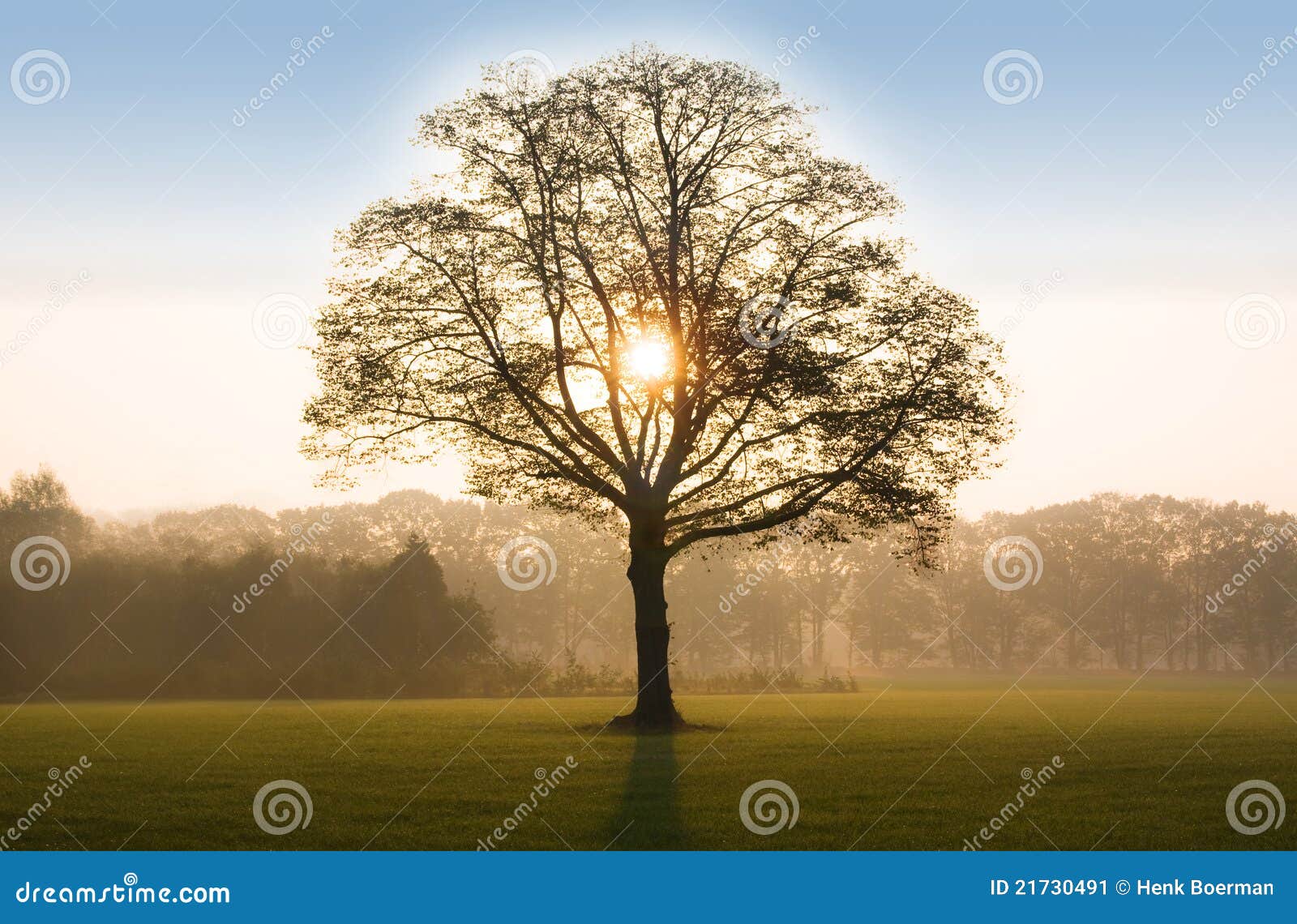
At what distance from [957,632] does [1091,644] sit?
1803 centimetres

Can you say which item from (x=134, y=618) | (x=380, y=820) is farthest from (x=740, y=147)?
(x=134, y=618)

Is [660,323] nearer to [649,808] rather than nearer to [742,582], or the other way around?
[649,808]

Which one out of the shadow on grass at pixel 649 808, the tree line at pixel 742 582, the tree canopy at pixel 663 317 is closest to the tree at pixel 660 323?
the tree canopy at pixel 663 317

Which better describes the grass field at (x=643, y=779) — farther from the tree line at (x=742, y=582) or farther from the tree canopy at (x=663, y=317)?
the tree line at (x=742, y=582)

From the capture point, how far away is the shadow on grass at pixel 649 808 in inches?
568

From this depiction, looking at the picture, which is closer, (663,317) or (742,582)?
(663,317)

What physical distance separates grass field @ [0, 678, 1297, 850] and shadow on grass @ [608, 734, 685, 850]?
6cm

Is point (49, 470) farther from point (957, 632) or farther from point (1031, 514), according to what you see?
point (1031, 514)

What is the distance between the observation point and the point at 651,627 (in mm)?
33875

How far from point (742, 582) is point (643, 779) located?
6865 centimetres

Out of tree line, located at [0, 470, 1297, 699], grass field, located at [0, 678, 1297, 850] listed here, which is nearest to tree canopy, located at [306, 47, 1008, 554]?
grass field, located at [0, 678, 1297, 850]

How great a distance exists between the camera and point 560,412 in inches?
1363

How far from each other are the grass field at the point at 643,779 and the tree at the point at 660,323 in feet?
22.6

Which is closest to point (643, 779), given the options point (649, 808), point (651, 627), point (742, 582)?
point (649, 808)
